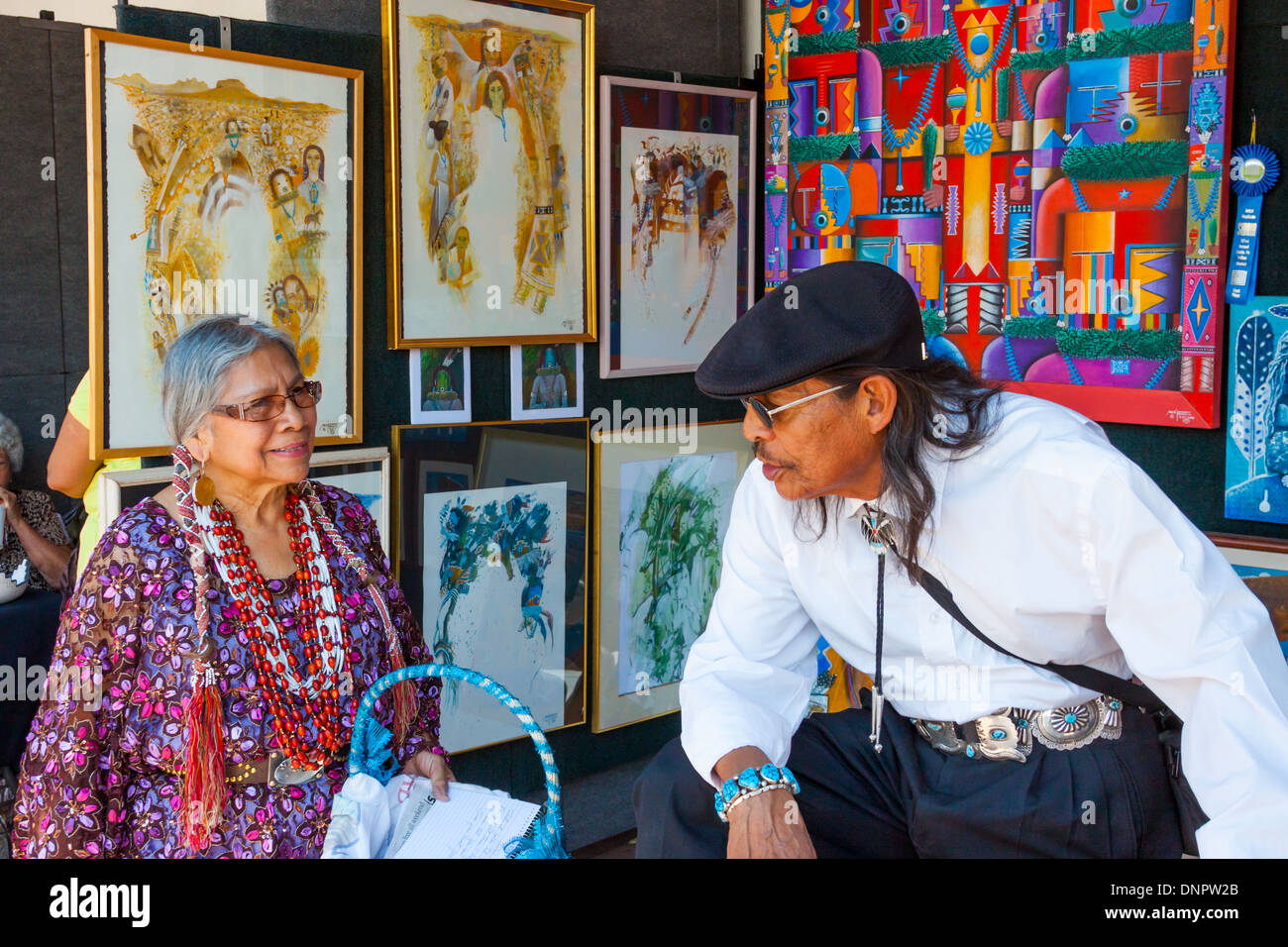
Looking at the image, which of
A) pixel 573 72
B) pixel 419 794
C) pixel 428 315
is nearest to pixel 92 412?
pixel 428 315

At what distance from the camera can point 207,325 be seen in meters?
2.22

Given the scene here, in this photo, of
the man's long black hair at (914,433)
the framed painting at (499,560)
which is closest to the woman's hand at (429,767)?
the man's long black hair at (914,433)

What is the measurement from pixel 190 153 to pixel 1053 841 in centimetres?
232

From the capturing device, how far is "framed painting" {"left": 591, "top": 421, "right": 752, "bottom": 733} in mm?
3797

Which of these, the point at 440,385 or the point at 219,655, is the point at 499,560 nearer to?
the point at 440,385

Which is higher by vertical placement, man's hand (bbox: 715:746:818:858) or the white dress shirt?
the white dress shirt

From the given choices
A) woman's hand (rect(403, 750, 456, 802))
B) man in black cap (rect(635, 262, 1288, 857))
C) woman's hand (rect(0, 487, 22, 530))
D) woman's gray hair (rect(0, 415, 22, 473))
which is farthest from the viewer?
woman's gray hair (rect(0, 415, 22, 473))

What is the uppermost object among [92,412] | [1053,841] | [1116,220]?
[1116,220]

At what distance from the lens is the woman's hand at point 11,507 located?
3.79 metres

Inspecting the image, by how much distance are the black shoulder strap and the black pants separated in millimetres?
53

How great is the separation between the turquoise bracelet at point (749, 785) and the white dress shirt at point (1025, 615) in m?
0.07

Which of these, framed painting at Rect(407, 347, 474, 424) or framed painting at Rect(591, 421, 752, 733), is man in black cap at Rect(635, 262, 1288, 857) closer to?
framed painting at Rect(407, 347, 474, 424)

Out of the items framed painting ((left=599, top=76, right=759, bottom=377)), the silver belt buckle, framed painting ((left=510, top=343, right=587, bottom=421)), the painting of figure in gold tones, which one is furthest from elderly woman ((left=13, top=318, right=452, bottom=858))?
framed painting ((left=599, top=76, right=759, bottom=377))
